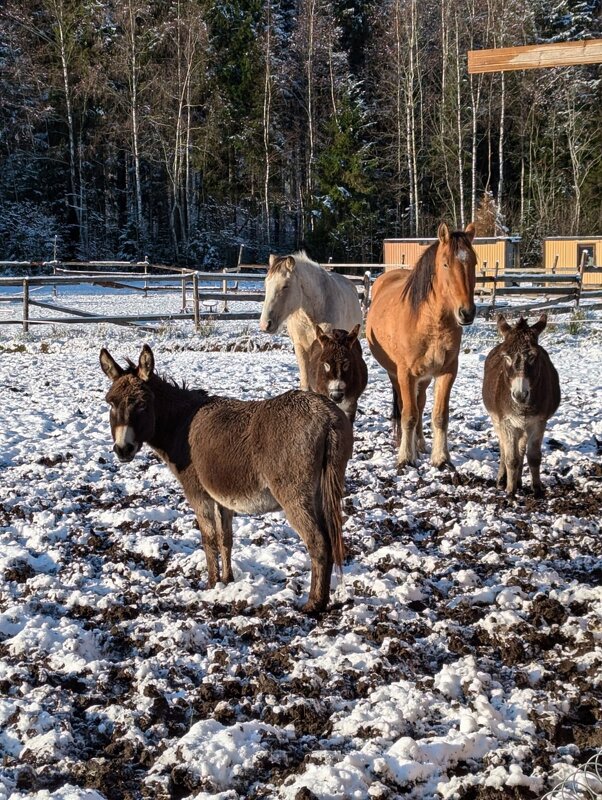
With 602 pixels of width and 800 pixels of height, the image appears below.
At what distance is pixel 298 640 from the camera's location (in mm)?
3951

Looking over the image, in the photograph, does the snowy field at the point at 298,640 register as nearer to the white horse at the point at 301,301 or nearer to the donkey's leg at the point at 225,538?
the donkey's leg at the point at 225,538

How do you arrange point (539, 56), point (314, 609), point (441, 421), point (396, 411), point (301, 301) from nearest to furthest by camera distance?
point (539, 56), point (314, 609), point (441, 421), point (396, 411), point (301, 301)

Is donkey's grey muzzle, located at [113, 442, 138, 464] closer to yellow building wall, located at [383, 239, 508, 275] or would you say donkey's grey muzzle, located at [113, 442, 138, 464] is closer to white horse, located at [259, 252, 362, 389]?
white horse, located at [259, 252, 362, 389]

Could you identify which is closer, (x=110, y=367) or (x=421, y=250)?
(x=110, y=367)

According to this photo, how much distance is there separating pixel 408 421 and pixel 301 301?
2.02 metres

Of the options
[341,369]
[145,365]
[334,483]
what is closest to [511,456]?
[341,369]

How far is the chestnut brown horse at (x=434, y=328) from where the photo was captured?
21.0ft

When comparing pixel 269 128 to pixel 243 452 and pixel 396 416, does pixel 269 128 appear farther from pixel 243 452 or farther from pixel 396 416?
pixel 243 452

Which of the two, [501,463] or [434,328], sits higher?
[434,328]

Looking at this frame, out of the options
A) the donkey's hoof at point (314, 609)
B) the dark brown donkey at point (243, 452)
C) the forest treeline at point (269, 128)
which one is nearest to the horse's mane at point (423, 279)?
the dark brown donkey at point (243, 452)

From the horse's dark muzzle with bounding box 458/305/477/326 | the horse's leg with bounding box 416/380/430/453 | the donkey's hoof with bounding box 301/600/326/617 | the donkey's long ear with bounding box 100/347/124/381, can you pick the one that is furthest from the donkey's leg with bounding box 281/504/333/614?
the horse's leg with bounding box 416/380/430/453

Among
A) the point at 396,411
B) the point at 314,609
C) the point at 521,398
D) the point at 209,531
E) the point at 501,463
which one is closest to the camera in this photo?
the point at 314,609

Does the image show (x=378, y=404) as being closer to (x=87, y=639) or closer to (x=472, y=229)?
(x=472, y=229)

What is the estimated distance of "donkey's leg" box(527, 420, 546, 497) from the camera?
5918 millimetres
